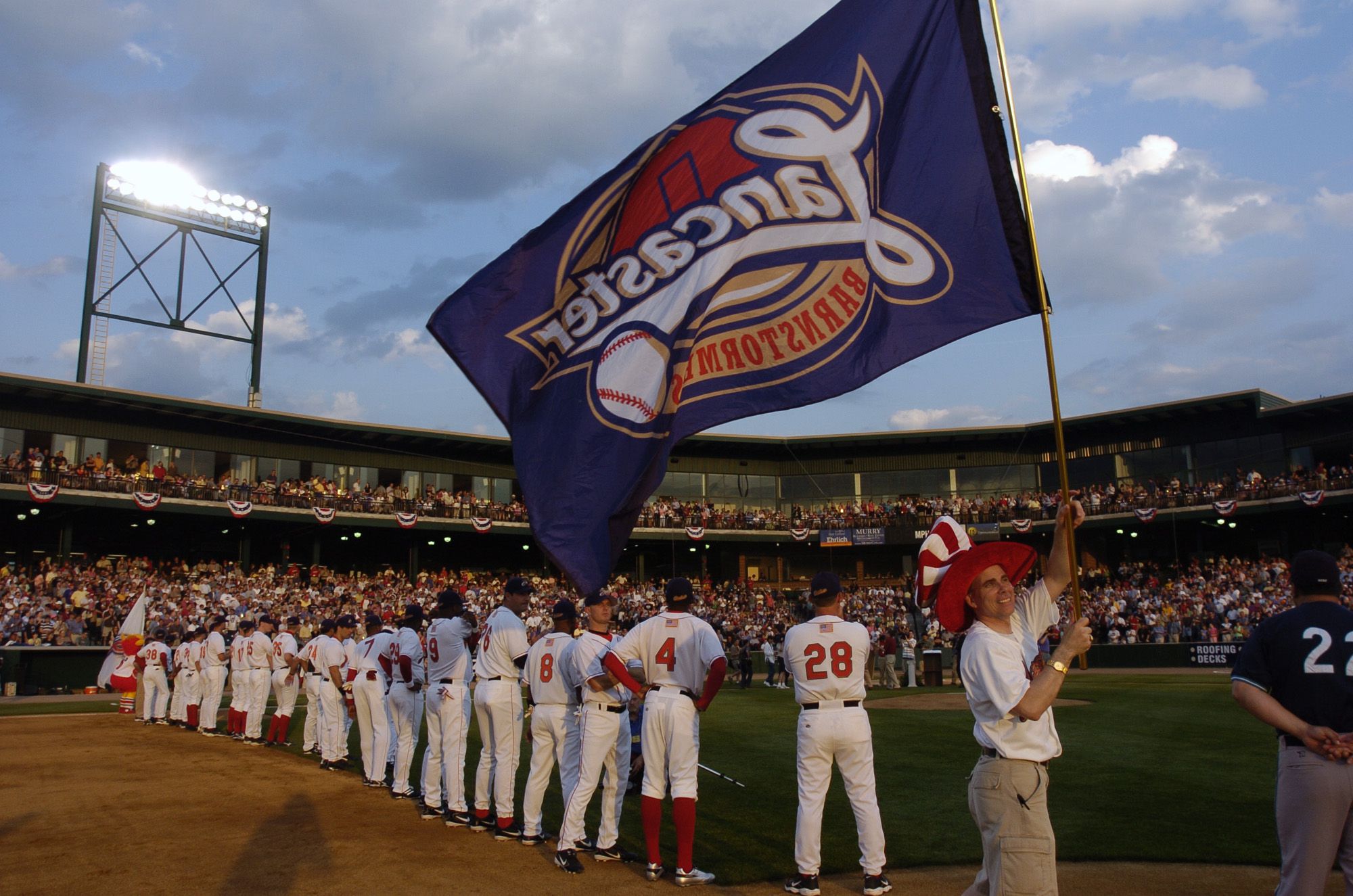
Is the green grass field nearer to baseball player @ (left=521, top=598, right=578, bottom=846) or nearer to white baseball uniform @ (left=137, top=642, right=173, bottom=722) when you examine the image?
baseball player @ (left=521, top=598, right=578, bottom=846)

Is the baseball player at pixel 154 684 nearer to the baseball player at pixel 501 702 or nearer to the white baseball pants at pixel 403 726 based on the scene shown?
the white baseball pants at pixel 403 726

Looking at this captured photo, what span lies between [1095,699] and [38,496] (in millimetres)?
34908

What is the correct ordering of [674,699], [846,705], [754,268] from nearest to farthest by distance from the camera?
[846,705] → [754,268] → [674,699]

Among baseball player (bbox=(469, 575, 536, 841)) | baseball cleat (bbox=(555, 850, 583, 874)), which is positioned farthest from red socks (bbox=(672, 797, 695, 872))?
baseball player (bbox=(469, 575, 536, 841))

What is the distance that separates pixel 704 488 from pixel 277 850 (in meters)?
44.6

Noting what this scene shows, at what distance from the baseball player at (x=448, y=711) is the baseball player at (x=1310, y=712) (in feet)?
23.2

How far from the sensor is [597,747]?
25.7 feet

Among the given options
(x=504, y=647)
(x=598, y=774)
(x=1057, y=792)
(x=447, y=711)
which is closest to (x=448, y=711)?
(x=447, y=711)

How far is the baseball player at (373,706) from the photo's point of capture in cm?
1131

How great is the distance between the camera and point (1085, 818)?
8.52 m

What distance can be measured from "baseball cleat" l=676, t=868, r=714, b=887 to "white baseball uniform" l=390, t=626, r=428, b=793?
14.9 feet

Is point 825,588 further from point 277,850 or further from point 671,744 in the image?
point 277,850

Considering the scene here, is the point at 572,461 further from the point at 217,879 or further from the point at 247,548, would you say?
the point at 247,548

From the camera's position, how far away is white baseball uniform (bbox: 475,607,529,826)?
8805mm
